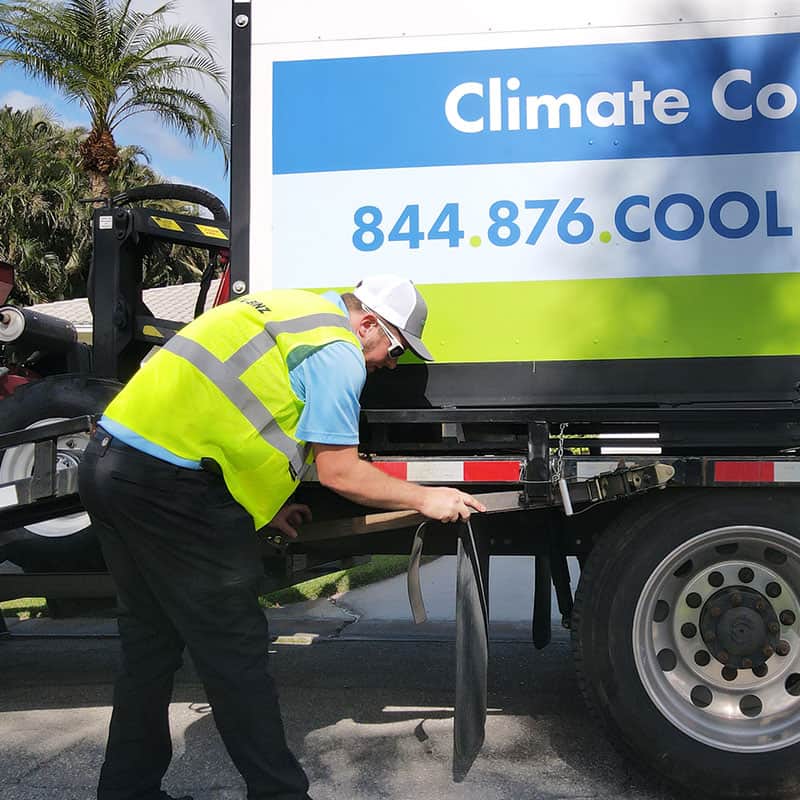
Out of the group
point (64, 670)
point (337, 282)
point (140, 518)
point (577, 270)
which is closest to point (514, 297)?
point (577, 270)

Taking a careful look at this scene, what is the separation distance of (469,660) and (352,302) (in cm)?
128

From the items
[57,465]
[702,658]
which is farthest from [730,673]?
[57,465]

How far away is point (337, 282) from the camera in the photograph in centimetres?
353

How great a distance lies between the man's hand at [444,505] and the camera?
9.56 feet

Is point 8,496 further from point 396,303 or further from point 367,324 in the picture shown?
point 396,303

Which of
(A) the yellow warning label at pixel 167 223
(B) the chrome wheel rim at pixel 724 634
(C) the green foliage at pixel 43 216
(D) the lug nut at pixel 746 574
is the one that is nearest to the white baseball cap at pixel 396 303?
(B) the chrome wheel rim at pixel 724 634

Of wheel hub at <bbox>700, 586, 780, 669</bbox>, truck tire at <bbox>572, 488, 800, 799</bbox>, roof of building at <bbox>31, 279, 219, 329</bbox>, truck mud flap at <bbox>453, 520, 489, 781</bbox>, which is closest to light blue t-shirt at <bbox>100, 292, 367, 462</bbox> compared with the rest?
truck mud flap at <bbox>453, 520, 489, 781</bbox>

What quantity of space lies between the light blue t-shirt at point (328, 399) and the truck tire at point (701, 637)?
1207mm

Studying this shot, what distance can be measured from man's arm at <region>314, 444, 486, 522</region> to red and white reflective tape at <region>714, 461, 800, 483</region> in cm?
90

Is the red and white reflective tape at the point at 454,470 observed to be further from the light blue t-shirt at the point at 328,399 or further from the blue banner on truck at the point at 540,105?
the blue banner on truck at the point at 540,105

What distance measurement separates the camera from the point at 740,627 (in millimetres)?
3359

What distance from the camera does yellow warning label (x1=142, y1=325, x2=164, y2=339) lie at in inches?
173

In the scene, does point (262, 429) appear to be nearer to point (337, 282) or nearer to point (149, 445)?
point (149, 445)

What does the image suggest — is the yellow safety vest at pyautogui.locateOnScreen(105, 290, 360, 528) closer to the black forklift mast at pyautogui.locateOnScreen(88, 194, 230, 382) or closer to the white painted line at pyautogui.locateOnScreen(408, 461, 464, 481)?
the white painted line at pyautogui.locateOnScreen(408, 461, 464, 481)
